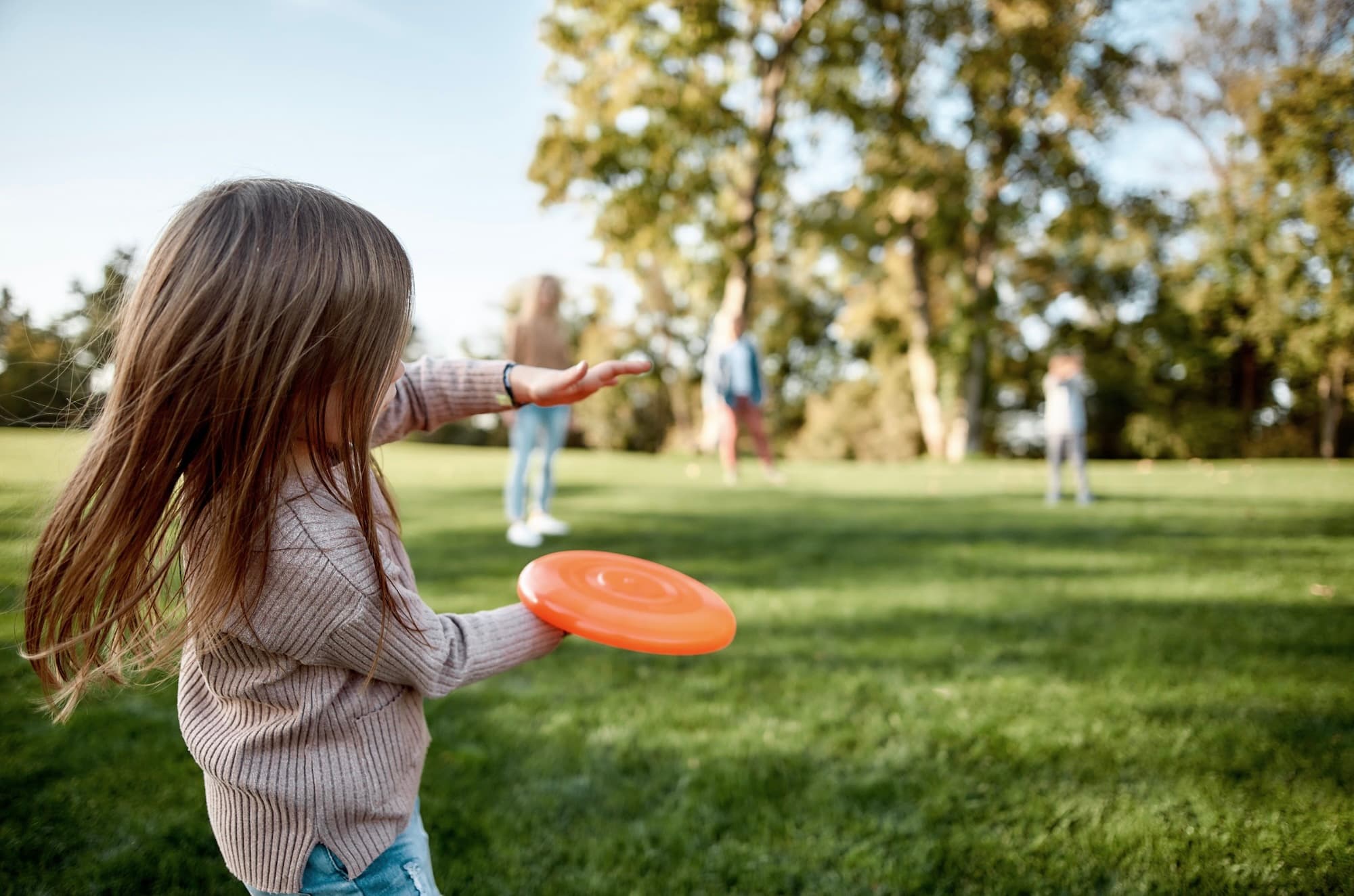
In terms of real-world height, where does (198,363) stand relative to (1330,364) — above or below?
below

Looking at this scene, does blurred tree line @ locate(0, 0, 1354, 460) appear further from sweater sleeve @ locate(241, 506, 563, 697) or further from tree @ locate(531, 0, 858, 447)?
sweater sleeve @ locate(241, 506, 563, 697)

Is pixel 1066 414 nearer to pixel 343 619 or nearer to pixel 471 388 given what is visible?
pixel 471 388

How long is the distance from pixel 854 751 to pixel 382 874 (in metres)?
1.99

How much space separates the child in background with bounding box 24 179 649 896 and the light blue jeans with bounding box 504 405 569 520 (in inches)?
221

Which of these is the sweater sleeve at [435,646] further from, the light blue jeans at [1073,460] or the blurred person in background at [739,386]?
the blurred person in background at [739,386]

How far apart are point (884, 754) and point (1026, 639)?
1746mm

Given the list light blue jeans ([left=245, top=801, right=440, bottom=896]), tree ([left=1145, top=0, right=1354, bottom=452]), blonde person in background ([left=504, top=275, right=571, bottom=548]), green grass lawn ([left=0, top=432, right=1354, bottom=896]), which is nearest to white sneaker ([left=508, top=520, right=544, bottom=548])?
blonde person in background ([left=504, top=275, right=571, bottom=548])

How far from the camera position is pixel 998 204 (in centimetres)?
2300

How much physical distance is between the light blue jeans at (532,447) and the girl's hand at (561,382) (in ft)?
16.9

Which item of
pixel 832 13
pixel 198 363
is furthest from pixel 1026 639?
pixel 832 13

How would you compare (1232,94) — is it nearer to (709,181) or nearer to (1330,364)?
(1330,364)

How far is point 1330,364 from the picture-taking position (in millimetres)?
28000

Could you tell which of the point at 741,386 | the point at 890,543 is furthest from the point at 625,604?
the point at 741,386

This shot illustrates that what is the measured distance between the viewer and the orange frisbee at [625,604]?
142 cm
